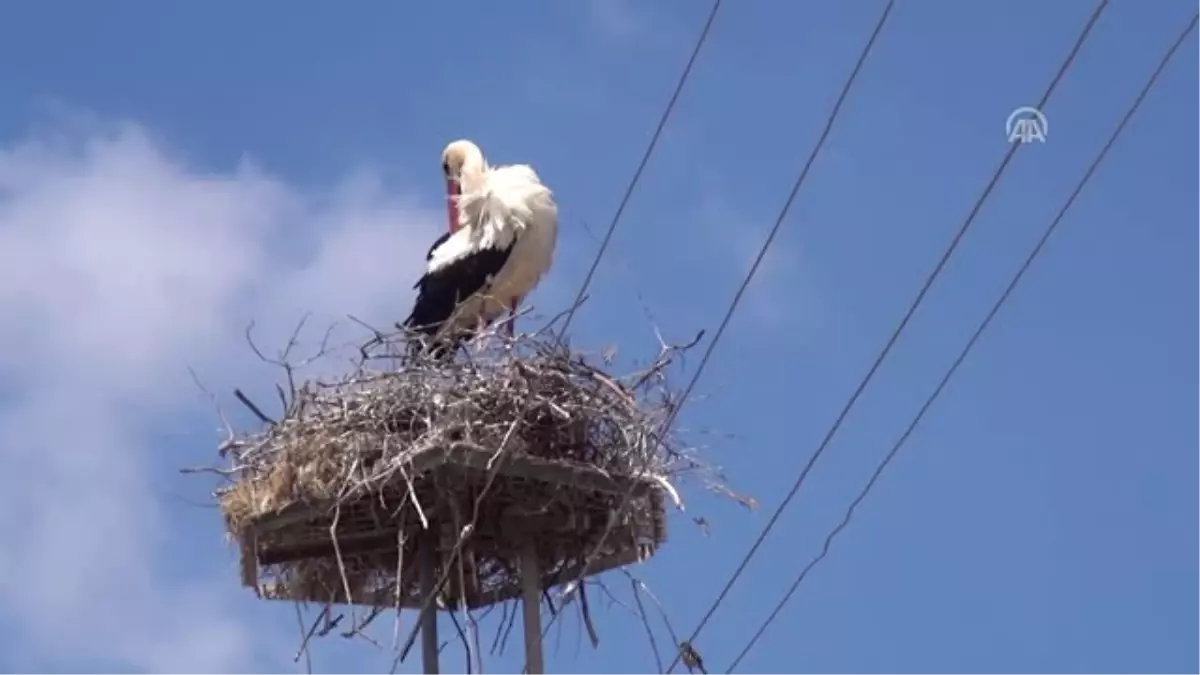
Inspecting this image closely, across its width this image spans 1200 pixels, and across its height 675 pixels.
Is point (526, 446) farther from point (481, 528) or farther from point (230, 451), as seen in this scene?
point (230, 451)

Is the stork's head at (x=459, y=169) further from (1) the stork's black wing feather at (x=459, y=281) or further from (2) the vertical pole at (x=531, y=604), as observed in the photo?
(2) the vertical pole at (x=531, y=604)

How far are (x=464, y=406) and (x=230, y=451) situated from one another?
36.8 inches

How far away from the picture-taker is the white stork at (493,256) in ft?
34.1

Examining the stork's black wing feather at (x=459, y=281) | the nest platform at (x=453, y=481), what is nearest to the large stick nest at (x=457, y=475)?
the nest platform at (x=453, y=481)

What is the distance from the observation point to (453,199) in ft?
36.6

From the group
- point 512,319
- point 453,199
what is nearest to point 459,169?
point 453,199

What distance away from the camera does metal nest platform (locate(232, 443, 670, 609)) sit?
784 cm

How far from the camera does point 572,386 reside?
8.17 metres

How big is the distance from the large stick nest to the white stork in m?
2.01

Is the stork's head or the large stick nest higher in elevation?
the stork's head

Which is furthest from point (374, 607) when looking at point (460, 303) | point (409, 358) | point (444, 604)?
point (460, 303)

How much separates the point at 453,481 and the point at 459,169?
3633 mm

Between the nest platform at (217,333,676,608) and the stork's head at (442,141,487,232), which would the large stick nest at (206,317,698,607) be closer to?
the nest platform at (217,333,676,608)

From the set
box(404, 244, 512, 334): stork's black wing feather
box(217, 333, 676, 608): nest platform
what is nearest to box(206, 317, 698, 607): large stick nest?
box(217, 333, 676, 608): nest platform
